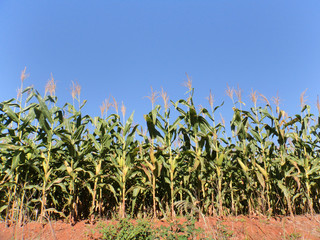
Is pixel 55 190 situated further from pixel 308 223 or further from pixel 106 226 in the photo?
pixel 308 223

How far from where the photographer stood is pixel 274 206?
176 inches

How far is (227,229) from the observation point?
3422 millimetres

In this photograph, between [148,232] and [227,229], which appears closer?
[148,232]

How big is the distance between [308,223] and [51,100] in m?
5.45

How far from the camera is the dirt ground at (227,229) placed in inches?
131

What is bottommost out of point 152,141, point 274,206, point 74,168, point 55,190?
point 274,206

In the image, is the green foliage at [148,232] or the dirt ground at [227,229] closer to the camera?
the green foliage at [148,232]

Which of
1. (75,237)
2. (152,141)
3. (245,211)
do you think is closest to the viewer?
(75,237)

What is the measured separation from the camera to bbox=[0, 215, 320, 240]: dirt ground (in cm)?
333

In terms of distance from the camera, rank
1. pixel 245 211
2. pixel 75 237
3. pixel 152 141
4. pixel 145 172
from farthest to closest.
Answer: pixel 245 211 → pixel 152 141 → pixel 145 172 → pixel 75 237

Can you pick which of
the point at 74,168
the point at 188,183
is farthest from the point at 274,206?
the point at 74,168

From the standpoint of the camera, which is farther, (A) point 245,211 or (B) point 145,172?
(A) point 245,211

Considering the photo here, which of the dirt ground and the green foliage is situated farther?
the dirt ground

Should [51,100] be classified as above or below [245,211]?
above
